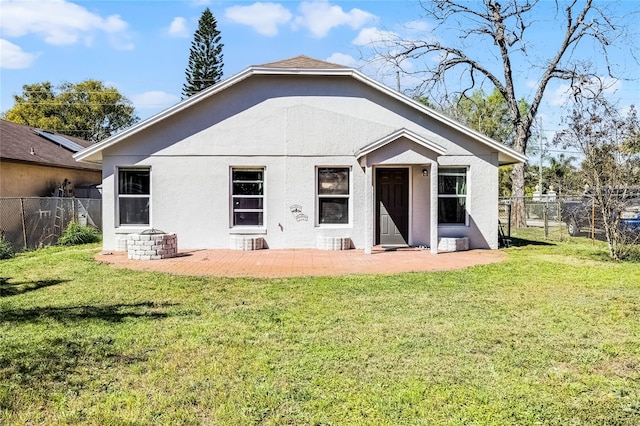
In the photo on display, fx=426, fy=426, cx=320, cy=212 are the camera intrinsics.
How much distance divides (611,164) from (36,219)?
17.8 metres

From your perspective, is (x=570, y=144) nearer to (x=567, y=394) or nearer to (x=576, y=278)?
(x=576, y=278)

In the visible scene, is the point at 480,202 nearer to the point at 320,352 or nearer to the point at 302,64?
the point at 302,64

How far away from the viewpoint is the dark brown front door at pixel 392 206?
13.3 m

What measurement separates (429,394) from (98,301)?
5.43m

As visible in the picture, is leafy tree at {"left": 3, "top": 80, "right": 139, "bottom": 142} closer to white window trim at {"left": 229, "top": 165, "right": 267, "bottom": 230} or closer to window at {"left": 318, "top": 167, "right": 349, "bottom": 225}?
white window trim at {"left": 229, "top": 165, "right": 267, "bottom": 230}

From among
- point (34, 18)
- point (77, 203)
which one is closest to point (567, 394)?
point (34, 18)

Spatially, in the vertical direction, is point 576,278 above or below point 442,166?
below

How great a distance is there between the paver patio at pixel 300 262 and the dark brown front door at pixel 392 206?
0.96 metres

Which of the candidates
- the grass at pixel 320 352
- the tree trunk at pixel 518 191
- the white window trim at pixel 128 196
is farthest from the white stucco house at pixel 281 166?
the tree trunk at pixel 518 191

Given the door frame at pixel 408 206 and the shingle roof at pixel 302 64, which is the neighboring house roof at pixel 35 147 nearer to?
the shingle roof at pixel 302 64

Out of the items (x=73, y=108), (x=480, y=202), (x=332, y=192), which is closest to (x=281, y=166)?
(x=332, y=192)

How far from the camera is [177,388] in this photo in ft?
12.2

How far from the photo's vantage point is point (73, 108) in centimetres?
4228

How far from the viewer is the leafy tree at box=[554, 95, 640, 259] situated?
10703 millimetres
